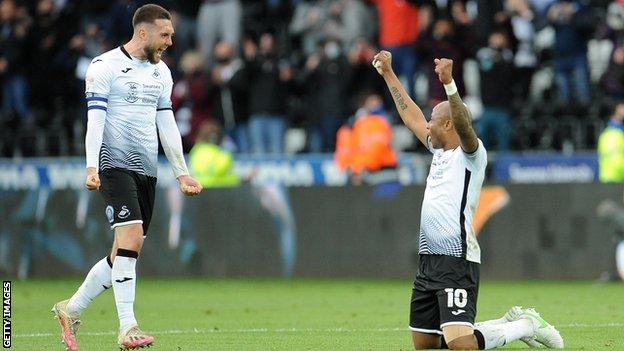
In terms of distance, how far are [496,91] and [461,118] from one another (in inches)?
520

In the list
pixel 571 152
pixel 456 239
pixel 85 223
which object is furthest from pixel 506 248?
pixel 456 239

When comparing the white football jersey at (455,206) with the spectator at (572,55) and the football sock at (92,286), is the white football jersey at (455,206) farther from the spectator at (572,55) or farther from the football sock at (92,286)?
the spectator at (572,55)

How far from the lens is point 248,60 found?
24.7 meters

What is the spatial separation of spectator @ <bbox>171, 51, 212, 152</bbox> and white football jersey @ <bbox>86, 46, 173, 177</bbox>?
14.0 metres

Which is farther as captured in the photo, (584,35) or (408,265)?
(584,35)

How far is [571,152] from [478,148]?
1301cm

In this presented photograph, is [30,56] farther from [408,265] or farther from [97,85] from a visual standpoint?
[97,85]

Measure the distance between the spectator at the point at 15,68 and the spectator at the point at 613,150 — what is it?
11.3 m

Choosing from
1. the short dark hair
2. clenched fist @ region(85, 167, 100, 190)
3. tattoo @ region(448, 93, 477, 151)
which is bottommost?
clenched fist @ region(85, 167, 100, 190)

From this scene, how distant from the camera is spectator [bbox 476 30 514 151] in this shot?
2286cm

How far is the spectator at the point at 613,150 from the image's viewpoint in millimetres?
20156

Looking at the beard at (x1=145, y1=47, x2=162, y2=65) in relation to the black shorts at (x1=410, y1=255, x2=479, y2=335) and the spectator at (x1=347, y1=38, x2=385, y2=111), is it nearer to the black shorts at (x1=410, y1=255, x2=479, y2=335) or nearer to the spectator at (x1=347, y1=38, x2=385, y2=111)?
the black shorts at (x1=410, y1=255, x2=479, y2=335)

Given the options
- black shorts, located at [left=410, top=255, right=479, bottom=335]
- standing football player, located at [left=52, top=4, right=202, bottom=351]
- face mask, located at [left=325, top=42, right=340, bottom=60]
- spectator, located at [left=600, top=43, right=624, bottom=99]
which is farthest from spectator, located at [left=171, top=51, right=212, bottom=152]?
black shorts, located at [left=410, top=255, right=479, bottom=335]

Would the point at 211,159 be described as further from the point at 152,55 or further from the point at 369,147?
the point at 152,55
